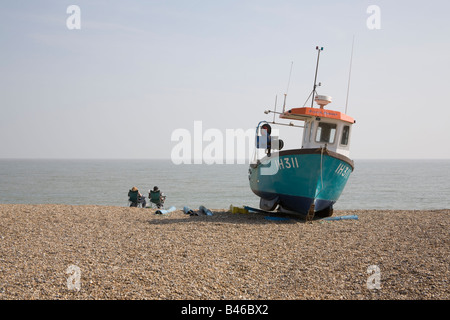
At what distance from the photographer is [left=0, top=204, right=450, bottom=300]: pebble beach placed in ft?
19.9

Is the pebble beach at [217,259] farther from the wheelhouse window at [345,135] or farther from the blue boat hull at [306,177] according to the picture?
the wheelhouse window at [345,135]

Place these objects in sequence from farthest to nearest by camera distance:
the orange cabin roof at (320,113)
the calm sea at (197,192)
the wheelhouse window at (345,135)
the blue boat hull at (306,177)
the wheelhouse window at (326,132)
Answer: the calm sea at (197,192) < the wheelhouse window at (345,135) < the wheelhouse window at (326,132) < the orange cabin roof at (320,113) < the blue boat hull at (306,177)

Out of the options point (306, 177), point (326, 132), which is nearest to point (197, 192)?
point (326, 132)

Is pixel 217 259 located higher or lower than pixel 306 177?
lower

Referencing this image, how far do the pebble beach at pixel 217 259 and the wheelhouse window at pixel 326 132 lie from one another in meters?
3.52

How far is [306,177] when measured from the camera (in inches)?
531

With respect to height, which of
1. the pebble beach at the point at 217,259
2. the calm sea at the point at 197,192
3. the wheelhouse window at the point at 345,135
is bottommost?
the calm sea at the point at 197,192

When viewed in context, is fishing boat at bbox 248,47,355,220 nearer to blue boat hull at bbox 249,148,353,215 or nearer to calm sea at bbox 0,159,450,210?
blue boat hull at bbox 249,148,353,215

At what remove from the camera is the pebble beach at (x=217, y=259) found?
6059mm

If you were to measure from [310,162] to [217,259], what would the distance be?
21.0 ft

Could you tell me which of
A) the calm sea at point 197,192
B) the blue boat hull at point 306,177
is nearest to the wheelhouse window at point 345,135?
the blue boat hull at point 306,177

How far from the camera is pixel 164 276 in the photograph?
6742 millimetres

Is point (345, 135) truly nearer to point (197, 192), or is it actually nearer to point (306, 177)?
point (306, 177)
